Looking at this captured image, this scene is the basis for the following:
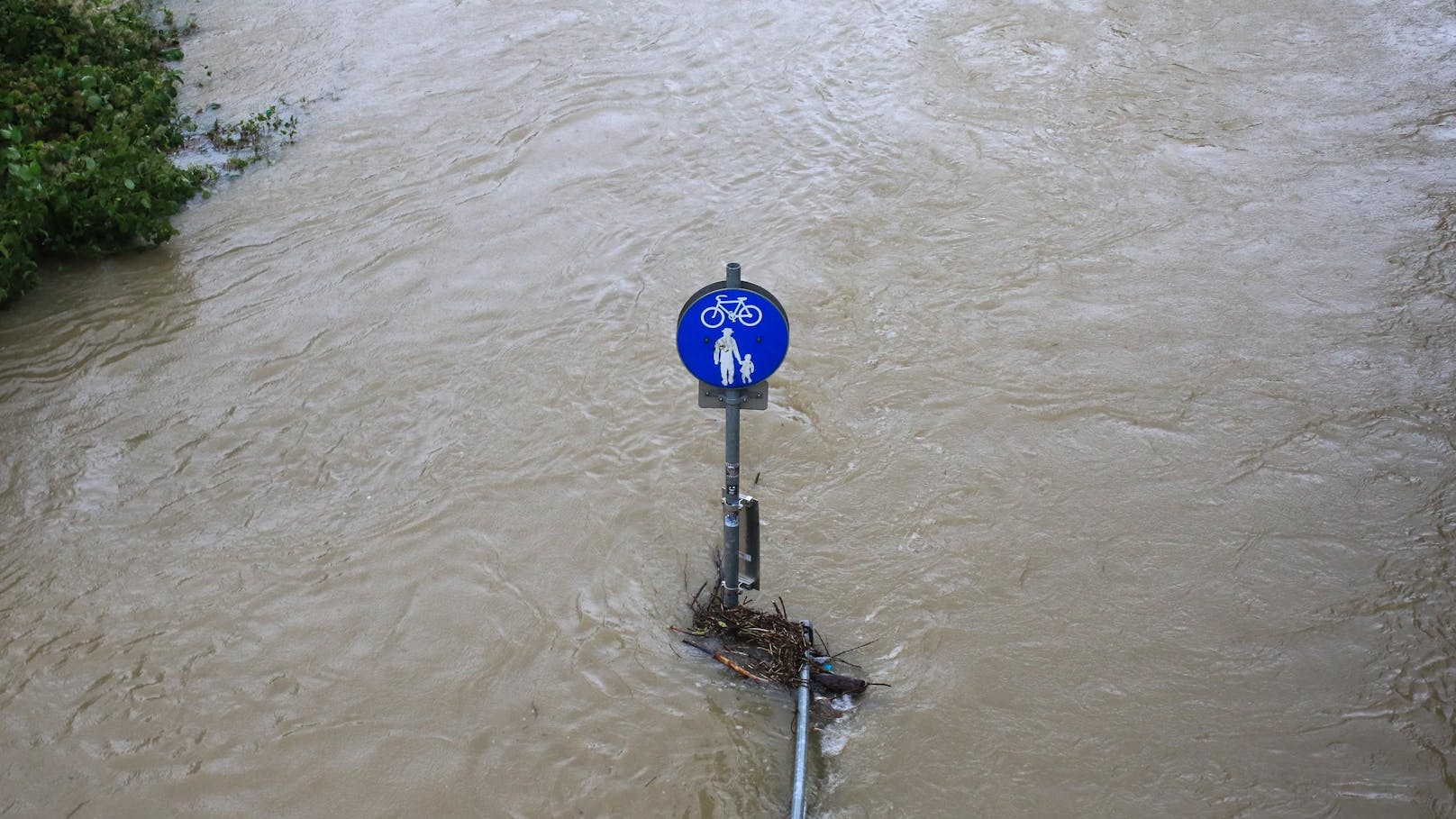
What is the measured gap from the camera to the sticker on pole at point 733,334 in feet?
13.1

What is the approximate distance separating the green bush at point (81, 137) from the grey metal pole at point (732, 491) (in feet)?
18.3

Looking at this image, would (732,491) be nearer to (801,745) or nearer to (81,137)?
(801,745)

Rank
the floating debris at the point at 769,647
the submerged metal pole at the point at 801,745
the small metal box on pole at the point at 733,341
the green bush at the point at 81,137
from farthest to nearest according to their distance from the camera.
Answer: the green bush at the point at 81,137, the floating debris at the point at 769,647, the submerged metal pole at the point at 801,745, the small metal box on pole at the point at 733,341

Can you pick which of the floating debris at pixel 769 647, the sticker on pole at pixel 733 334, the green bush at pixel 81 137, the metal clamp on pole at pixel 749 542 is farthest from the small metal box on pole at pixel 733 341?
the green bush at pixel 81 137

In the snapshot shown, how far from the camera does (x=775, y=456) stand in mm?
6309

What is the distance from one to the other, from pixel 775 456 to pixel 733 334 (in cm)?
235

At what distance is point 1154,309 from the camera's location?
746 centimetres

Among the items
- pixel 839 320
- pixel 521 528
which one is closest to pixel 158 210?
pixel 521 528

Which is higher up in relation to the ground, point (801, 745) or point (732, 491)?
point (732, 491)

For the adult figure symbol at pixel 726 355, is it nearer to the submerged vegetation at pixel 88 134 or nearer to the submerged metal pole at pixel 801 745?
the submerged metal pole at pixel 801 745

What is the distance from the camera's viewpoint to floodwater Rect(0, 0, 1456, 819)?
15.2 feet

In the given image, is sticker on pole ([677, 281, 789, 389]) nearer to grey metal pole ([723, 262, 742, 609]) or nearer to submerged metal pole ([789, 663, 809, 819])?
grey metal pole ([723, 262, 742, 609])

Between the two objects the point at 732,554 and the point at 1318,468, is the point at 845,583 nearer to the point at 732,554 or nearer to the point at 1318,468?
the point at 732,554

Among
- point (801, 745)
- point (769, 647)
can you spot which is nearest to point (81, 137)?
point (769, 647)
